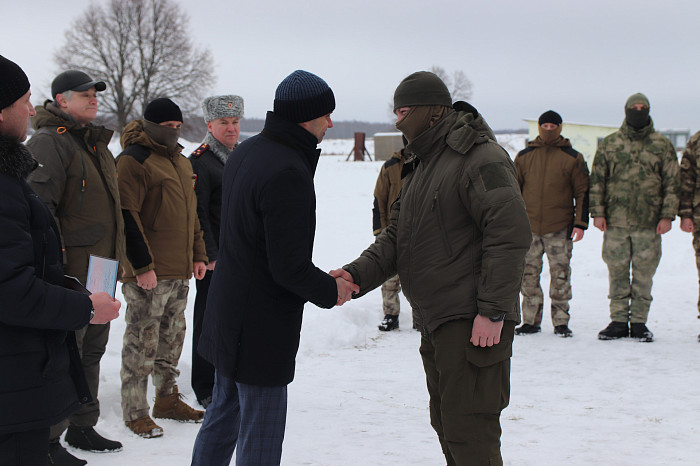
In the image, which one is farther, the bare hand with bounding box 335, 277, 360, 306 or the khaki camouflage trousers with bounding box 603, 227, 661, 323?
the khaki camouflage trousers with bounding box 603, 227, 661, 323

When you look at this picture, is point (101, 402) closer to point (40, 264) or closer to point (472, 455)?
point (40, 264)

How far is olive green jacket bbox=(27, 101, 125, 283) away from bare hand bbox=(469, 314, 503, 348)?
2.39 meters

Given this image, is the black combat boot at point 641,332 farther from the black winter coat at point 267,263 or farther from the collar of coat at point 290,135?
the collar of coat at point 290,135

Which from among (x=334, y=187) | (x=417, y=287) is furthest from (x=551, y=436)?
(x=334, y=187)

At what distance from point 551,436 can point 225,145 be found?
322 cm

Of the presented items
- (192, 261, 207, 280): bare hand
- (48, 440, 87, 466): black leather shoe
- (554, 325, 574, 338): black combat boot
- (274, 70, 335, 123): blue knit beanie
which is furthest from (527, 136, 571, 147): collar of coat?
(48, 440, 87, 466): black leather shoe

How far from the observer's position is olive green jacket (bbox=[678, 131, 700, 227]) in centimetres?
669

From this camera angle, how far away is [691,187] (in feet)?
22.1

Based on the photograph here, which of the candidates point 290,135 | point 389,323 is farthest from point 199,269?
point 389,323

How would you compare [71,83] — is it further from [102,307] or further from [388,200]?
[388,200]

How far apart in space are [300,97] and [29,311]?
1.42m

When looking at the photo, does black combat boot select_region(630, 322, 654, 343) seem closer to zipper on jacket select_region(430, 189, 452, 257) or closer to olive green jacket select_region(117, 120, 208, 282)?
zipper on jacket select_region(430, 189, 452, 257)

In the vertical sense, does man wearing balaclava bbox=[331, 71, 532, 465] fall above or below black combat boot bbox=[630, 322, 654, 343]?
above

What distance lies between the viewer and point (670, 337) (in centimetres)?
698
